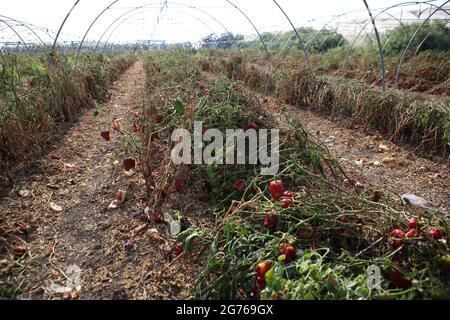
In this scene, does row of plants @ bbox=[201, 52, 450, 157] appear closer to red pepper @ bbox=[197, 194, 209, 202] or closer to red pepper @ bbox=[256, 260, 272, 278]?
red pepper @ bbox=[197, 194, 209, 202]

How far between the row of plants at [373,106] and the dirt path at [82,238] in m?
3.34

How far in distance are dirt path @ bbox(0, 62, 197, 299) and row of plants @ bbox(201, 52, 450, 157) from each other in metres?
3.34

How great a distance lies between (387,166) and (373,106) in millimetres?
1306

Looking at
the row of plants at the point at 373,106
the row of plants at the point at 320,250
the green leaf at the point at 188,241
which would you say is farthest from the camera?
the row of plants at the point at 373,106

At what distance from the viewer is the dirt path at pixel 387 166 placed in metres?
3.41

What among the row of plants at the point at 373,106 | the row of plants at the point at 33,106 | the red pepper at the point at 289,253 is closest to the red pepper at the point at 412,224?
the red pepper at the point at 289,253

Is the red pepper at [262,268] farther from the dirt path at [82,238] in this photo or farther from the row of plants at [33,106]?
the row of plants at [33,106]

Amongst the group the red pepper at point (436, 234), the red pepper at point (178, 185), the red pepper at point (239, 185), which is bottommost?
the red pepper at point (178, 185)

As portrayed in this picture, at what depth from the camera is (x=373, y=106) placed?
16.1 ft

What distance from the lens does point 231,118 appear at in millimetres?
3213

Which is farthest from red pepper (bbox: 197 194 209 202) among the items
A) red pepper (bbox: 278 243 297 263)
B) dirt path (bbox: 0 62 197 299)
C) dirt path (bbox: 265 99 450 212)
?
red pepper (bbox: 278 243 297 263)

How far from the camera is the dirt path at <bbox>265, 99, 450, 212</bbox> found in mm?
Result: 3406

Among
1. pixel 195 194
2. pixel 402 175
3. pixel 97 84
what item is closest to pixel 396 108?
pixel 402 175
